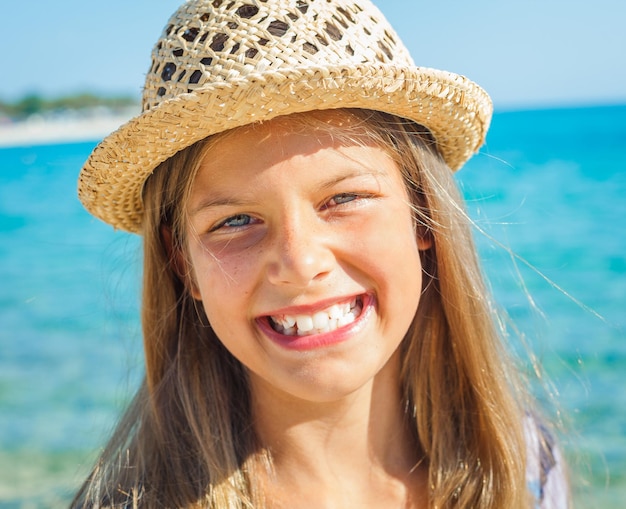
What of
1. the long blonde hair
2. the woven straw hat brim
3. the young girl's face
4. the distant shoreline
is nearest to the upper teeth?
the young girl's face

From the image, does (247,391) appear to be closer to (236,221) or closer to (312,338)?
(312,338)

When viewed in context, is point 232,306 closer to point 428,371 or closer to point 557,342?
point 428,371

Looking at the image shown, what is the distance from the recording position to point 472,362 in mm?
2123

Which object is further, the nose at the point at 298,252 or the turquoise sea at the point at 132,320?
the turquoise sea at the point at 132,320

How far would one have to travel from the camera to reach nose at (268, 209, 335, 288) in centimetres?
162

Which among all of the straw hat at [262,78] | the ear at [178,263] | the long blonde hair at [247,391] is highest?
the straw hat at [262,78]

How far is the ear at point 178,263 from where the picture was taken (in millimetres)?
1959

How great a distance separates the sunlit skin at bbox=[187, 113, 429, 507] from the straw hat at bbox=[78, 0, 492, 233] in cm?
11

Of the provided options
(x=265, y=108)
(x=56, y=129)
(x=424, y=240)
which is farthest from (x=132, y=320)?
(x=56, y=129)

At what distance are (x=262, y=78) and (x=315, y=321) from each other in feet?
1.91

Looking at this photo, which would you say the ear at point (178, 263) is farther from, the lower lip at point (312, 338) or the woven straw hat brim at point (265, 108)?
the lower lip at point (312, 338)

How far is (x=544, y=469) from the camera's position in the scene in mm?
2160

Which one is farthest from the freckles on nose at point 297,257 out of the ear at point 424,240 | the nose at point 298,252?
the ear at point 424,240

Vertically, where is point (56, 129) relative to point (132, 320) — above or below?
above
